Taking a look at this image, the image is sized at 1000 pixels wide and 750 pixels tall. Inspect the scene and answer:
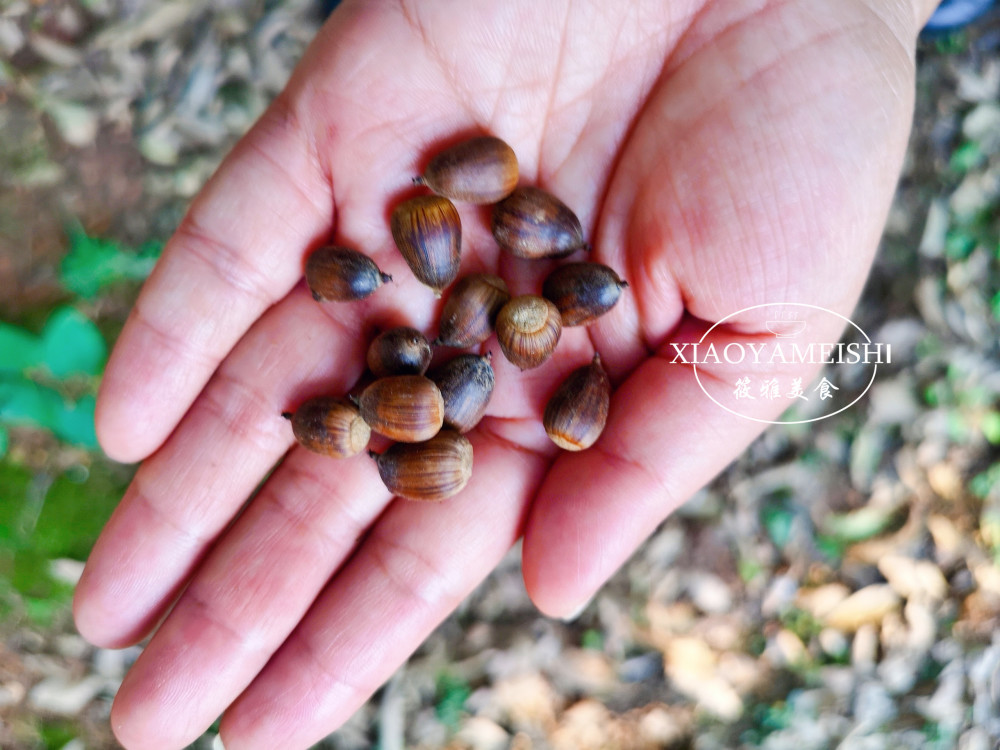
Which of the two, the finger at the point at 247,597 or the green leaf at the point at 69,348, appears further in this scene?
the green leaf at the point at 69,348

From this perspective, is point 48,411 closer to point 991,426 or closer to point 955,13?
point 991,426

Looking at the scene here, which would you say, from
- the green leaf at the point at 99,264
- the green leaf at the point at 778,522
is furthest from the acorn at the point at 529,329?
the green leaf at the point at 99,264

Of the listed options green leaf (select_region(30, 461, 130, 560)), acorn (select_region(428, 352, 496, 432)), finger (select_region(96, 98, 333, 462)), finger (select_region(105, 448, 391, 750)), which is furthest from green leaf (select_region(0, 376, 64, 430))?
acorn (select_region(428, 352, 496, 432))

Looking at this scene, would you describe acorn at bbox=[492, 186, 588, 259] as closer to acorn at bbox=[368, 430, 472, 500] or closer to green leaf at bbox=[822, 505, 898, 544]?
acorn at bbox=[368, 430, 472, 500]

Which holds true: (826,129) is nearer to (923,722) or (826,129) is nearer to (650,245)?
(650,245)

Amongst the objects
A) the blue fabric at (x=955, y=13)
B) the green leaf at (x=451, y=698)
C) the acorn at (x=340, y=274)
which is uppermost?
the acorn at (x=340, y=274)

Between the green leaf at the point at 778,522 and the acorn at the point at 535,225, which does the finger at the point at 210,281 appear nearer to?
the acorn at the point at 535,225

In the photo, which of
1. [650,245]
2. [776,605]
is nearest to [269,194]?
[650,245]
